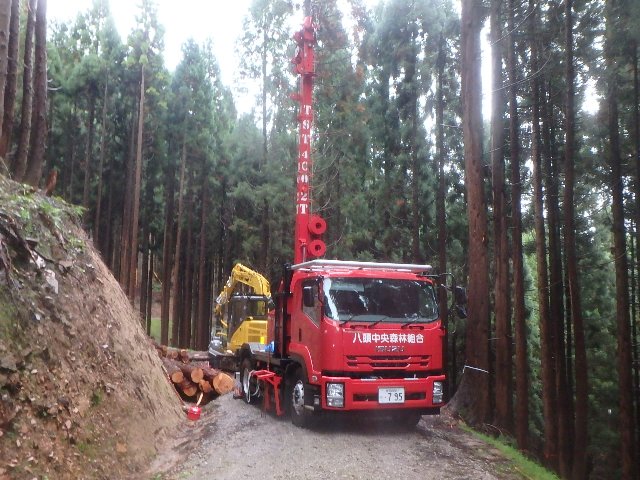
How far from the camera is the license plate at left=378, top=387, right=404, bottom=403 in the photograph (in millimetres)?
8344

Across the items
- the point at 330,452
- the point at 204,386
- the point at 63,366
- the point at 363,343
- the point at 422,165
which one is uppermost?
the point at 422,165

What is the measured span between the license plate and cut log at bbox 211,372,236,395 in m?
6.07

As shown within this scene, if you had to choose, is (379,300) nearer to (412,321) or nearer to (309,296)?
(412,321)

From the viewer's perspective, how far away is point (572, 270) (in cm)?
1383

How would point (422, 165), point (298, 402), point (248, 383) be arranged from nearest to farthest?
point (298, 402) → point (248, 383) → point (422, 165)

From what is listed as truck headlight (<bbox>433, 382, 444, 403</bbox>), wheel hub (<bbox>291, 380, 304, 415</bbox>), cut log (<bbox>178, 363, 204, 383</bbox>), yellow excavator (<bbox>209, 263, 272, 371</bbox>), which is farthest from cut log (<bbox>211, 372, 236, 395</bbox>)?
truck headlight (<bbox>433, 382, 444, 403</bbox>)

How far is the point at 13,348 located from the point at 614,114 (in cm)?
1431

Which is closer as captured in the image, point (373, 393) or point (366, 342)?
point (373, 393)

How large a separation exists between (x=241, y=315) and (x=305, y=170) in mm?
6851

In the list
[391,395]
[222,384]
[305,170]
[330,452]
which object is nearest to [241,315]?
[222,384]

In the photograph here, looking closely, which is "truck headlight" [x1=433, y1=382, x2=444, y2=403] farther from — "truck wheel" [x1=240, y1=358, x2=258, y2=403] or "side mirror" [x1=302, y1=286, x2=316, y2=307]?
"truck wheel" [x1=240, y1=358, x2=258, y2=403]

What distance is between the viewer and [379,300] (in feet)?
29.0

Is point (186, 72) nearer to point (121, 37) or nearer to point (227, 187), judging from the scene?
point (121, 37)

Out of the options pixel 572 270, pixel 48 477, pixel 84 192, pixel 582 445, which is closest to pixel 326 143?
pixel 84 192
